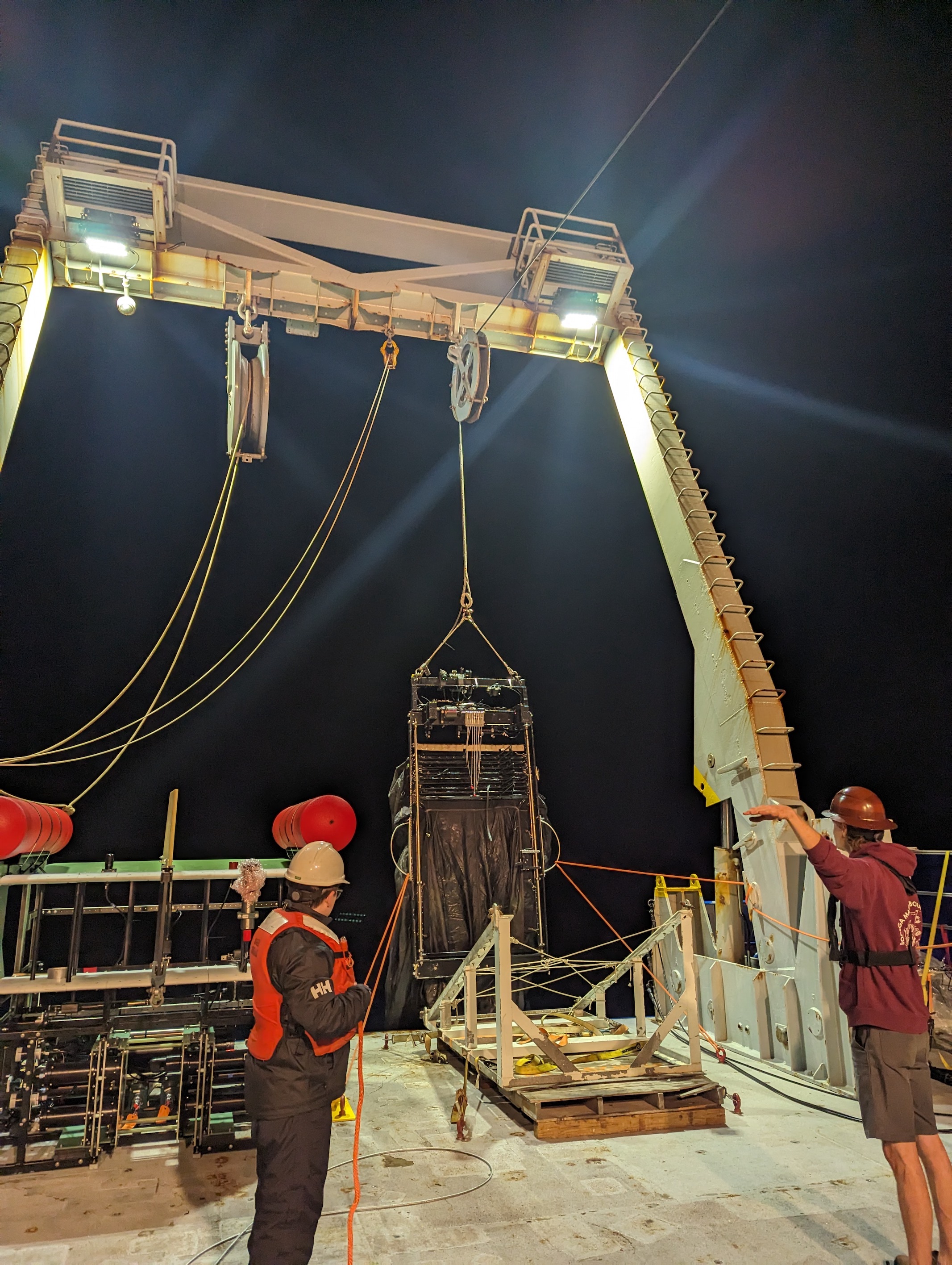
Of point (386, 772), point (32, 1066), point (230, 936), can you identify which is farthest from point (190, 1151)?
point (386, 772)

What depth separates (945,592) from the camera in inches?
385

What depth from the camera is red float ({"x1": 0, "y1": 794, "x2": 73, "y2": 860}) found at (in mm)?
4633

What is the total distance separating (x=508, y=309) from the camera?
25.7ft

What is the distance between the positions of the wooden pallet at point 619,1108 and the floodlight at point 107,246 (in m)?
7.08

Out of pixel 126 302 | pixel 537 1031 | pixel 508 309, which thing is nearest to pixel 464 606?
pixel 508 309

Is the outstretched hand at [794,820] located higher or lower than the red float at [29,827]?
lower

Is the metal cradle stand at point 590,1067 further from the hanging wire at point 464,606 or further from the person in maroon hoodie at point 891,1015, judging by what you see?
the hanging wire at point 464,606

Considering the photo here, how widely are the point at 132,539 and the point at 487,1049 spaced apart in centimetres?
617

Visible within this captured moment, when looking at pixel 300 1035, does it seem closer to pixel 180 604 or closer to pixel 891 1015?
pixel 891 1015

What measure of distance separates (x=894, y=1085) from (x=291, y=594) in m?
7.41

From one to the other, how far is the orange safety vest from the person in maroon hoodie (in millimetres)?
1677

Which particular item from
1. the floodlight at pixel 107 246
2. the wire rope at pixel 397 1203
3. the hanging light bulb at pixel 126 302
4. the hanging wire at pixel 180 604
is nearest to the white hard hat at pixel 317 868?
the wire rope at pixel 397 1203

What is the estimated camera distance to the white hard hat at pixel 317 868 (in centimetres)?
312

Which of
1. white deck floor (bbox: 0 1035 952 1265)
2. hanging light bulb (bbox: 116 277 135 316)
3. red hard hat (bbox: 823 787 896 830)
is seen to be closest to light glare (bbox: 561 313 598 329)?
hanging light bulb (bbox: 116 277 135 316)
